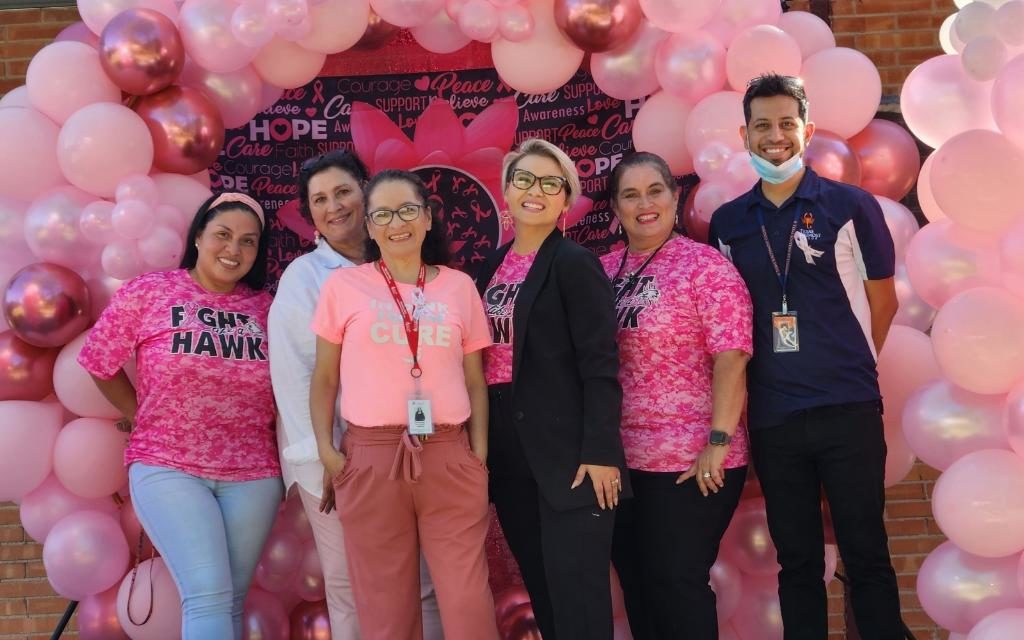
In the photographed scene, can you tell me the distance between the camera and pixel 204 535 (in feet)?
9.35

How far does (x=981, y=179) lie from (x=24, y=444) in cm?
288

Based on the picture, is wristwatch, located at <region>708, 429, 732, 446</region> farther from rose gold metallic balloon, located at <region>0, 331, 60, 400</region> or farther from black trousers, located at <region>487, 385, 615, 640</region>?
rose gold metallic balloon, located at <region>0, 331, 60, 400</region>

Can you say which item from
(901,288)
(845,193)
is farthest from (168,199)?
(901,288)

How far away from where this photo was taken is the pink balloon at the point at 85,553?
322 centimetres

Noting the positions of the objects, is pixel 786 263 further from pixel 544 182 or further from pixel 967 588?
pixel 967 588

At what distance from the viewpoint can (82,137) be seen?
320 cm

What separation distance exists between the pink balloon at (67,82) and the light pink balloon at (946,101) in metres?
2.51

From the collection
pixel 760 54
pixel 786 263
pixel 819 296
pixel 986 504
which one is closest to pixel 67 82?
pixel 760 54

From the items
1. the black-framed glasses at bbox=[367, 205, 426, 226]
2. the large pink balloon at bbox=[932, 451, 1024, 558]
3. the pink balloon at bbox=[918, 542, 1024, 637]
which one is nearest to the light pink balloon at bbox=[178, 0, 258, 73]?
the black-framed glasses at bbox=[367, 205, 426, 226]

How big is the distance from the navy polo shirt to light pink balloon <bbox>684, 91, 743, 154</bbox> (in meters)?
0.40

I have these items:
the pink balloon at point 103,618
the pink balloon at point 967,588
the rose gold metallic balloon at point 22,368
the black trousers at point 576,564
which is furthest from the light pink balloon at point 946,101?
the pink balloon at point 103,618

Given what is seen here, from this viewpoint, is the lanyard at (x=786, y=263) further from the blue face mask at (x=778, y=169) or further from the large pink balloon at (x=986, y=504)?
the large pink balloon at (x=986, y=504)

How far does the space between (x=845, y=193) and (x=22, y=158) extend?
251cm

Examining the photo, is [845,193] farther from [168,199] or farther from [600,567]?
[168,199]
